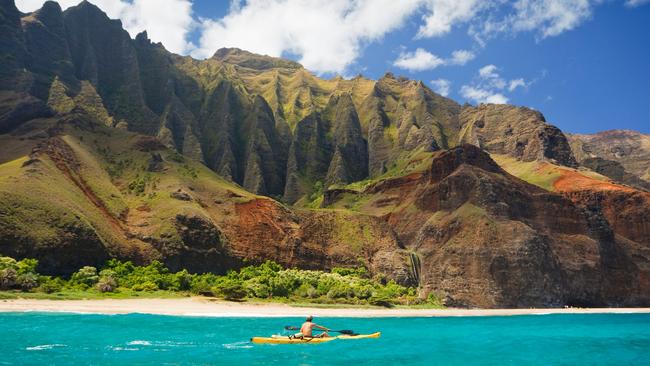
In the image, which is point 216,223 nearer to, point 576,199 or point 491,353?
point 491,353

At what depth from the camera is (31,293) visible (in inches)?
2606

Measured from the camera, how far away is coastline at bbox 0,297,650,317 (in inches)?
2368

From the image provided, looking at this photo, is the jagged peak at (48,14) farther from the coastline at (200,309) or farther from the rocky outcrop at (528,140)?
the rocky outcrop at (528,140)

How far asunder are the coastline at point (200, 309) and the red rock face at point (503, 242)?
11.4 metres

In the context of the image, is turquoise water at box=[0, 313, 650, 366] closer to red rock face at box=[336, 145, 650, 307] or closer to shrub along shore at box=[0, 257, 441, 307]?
shrub along shore at box=[0, 257, 441, 307]

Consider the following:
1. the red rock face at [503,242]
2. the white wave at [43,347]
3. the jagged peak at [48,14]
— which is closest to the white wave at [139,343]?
the white wave at [43,347]

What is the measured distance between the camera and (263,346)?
4225cm

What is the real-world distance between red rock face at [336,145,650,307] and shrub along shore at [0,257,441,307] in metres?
10.9

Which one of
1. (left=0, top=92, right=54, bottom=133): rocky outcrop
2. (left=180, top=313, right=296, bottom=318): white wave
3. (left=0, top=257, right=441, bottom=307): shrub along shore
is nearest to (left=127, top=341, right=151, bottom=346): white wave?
(left=180, top=313, right=296, bottom=318): white wave

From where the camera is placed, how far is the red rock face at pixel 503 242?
339 ft

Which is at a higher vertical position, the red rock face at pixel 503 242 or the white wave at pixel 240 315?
the red rock face at pixel 503 242

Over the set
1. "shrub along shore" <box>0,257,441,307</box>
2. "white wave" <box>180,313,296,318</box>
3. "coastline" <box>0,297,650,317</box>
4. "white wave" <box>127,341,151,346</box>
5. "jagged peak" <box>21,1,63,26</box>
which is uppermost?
"jagged peak" <box>21,1,63,26</box>

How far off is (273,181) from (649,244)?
11631cm

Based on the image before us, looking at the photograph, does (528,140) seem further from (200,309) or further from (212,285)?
(200,309)
